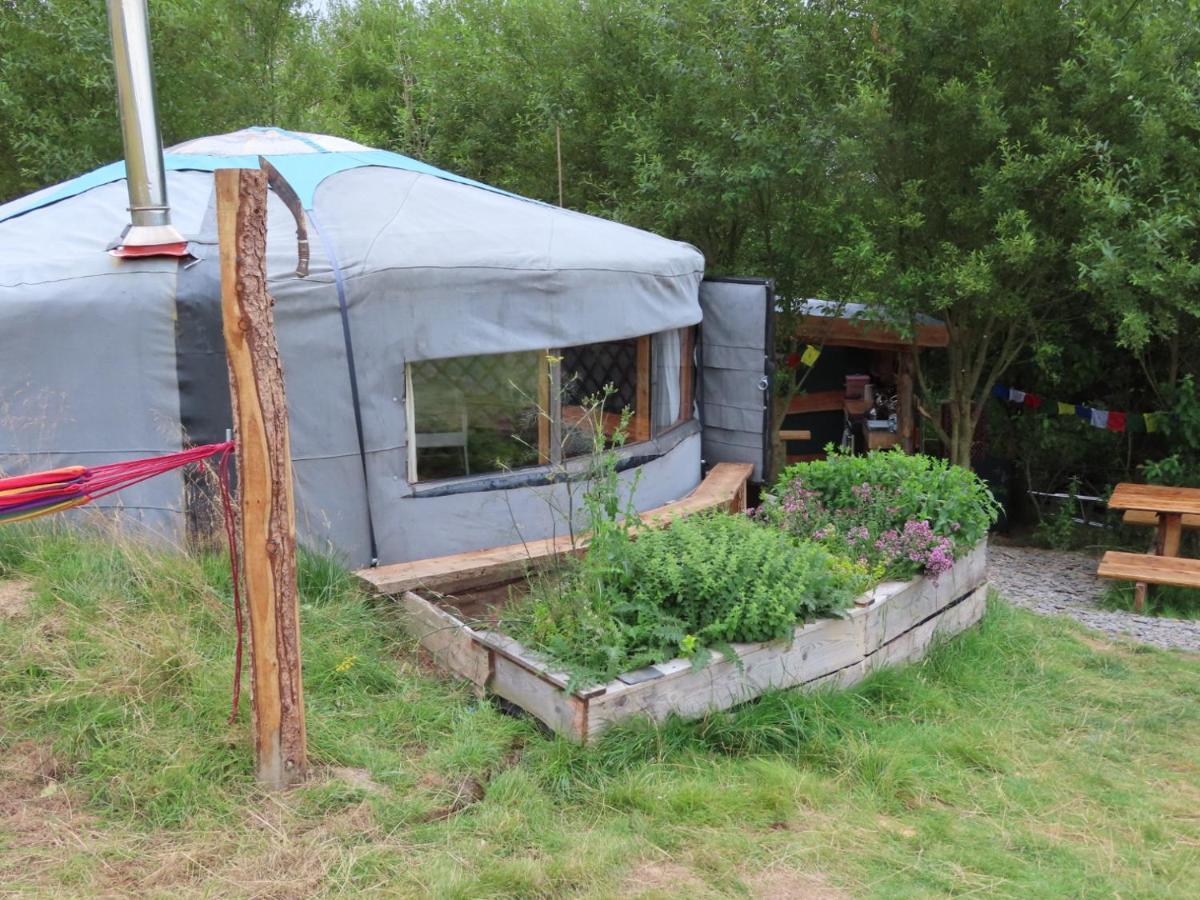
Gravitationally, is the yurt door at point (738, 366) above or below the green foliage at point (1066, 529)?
above

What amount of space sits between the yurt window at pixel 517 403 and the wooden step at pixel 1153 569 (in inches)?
122

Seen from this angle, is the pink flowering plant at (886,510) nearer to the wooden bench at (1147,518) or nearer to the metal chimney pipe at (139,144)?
the metal chimney pipe at (139,144)

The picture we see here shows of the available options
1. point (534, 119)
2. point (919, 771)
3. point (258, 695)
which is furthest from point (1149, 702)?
point (534, 119)

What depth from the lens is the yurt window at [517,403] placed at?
5039mm

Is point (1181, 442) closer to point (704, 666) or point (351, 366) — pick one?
point (704, 666)

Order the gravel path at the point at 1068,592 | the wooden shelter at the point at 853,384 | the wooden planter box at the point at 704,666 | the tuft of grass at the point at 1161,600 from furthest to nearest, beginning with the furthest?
the wooden shelter at the point at 853,384, the tuft of grass at the point at 1161,600, the gravel path at the point at 1068,592, the wooden planter box at the point at 704,666

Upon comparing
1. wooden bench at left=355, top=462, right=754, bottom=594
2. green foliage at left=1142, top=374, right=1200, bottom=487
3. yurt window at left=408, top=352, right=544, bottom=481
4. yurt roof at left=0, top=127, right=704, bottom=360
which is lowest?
green foliage at left=1142, top=374, right=1200, bottom=487

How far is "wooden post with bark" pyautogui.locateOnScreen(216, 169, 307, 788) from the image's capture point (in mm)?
2941

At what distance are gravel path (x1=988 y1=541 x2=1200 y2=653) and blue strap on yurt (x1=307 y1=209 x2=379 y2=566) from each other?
399cm

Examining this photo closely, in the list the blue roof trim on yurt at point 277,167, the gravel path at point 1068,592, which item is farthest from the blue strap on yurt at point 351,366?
the gravel path at point 1068,592

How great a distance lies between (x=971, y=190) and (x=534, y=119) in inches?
143

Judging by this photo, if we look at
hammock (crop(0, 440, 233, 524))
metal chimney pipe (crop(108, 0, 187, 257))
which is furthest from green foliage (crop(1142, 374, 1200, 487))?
hammock (crop(0, 440, 233, 524))

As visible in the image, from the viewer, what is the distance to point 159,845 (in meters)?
2.81

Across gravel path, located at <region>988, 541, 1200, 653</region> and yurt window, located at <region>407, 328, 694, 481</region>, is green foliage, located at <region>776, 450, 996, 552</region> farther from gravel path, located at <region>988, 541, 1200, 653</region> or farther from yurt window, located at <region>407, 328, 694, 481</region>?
gravel path, located at <region>988, 541, 1200, 653</region>
